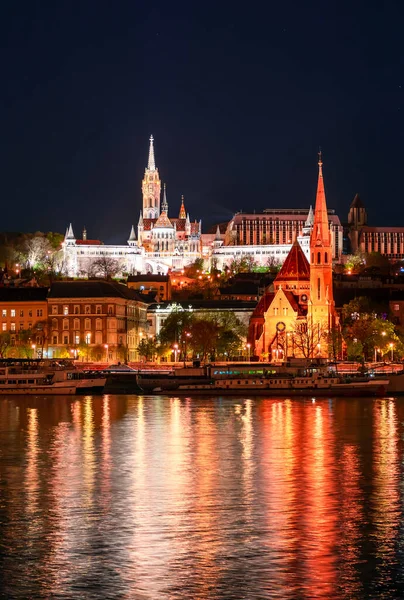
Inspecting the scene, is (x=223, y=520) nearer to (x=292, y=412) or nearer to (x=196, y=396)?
(x=292, y=412)

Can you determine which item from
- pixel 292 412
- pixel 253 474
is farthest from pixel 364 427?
pixel 253 474

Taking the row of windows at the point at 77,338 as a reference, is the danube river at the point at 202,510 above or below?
below

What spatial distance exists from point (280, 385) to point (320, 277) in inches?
1485

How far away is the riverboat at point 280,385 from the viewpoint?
79812mm

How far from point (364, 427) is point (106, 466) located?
1631 centimetres

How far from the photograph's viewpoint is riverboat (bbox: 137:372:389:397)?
7981 centimetres

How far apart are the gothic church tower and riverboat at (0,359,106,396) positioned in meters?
33.5

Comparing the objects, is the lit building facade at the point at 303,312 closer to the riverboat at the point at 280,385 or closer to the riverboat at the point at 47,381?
the riverboat at the point at 280,385

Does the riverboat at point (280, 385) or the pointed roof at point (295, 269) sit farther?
the pointed roof at point (295, 269)

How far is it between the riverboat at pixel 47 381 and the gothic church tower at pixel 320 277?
3347 centimetres

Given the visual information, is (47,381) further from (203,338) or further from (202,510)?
(202,510)

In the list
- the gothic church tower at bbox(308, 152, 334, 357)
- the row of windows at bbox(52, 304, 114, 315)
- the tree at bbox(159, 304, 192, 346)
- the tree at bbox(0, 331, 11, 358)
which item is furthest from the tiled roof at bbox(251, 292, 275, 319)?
the tree at bbox(0, 331, 11, 358)

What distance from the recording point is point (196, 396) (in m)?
81.0

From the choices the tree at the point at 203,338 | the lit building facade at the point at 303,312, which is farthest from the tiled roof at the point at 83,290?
→ the lit building facade at the point at 303,312
